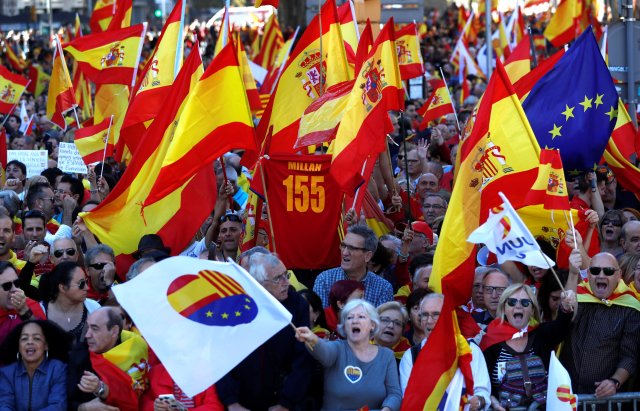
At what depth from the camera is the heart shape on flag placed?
326 inches

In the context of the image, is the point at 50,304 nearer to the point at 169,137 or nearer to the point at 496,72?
the point at 169,137

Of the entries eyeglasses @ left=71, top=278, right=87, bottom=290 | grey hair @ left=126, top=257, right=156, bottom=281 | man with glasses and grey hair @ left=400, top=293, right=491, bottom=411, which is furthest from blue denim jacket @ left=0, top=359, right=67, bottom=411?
man with glasses and grey hair @ left=400, top=293, right=491, bottom=411

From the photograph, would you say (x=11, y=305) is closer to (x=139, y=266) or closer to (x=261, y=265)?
(x=139, y=266)

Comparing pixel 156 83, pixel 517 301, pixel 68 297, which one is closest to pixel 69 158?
pixel 156 83

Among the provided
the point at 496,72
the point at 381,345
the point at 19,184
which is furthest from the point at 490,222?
the point at 19,184

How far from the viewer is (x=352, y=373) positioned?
827cm

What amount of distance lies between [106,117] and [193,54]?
3.89m

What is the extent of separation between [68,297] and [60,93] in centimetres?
784

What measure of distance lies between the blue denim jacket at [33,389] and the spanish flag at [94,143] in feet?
19.3

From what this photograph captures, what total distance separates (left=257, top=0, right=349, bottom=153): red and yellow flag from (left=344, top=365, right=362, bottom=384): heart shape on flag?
4.31 meters

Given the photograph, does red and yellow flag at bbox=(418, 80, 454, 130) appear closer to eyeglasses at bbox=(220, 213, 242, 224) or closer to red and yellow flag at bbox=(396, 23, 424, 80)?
red and yellow flag at bbox=(396, 23, 424, 80)

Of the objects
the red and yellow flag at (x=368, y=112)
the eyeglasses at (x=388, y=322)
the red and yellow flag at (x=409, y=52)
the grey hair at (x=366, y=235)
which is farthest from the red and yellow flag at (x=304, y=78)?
the eyeglasses at (x=388, y=322)

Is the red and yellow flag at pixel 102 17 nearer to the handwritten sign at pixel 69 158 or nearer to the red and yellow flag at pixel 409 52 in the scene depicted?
the red and yellow flag at pixel 409 52

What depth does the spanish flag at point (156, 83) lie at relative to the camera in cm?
1341
